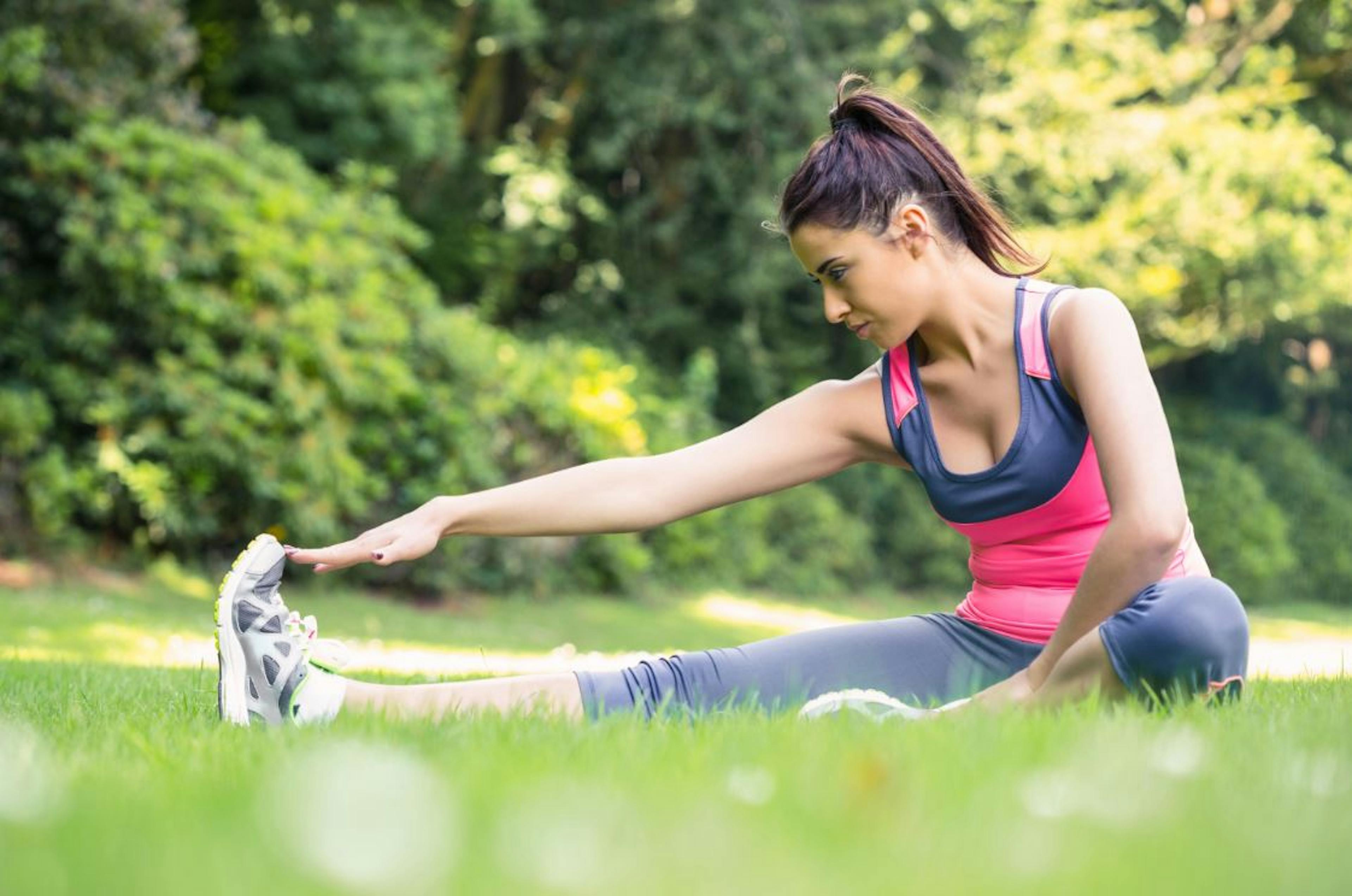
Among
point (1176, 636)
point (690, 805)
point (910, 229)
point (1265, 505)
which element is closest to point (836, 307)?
point (910, 229)

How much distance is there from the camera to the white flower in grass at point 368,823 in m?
1.55

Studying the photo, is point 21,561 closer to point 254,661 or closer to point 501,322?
point 254,661

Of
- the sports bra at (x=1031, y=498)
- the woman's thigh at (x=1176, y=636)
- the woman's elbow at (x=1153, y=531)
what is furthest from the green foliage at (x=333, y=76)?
the woman's thigh at (x=1176, y=636)

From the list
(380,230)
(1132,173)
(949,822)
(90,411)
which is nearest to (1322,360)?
(1132,173)

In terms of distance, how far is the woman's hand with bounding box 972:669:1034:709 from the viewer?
3141 mm

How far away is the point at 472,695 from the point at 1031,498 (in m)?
1.35

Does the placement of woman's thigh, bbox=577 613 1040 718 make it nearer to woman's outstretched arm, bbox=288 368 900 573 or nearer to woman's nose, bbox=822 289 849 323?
woman's outstretched arm, bbox=288 368 900 573

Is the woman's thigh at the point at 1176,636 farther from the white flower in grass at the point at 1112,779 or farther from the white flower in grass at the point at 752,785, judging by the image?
the white flower in grass at the point at 752,785

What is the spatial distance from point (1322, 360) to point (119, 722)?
72.0 ft

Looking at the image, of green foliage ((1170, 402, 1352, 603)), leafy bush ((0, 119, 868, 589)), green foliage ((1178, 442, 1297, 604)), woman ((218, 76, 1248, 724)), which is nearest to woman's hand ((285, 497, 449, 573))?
woman ((218, 76, 1248, 724))

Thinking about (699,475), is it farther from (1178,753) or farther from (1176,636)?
(1178,753)

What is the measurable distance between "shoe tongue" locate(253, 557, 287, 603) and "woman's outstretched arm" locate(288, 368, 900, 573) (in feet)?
0.69

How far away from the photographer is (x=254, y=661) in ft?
10.6

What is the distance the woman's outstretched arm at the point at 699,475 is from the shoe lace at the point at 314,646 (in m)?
0.24
